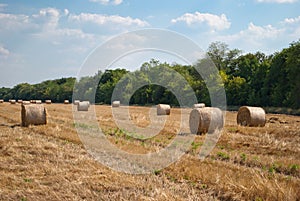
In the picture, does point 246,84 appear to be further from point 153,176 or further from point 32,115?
point 153,176

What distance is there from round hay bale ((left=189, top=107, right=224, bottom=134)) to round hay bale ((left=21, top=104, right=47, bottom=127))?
8596mm

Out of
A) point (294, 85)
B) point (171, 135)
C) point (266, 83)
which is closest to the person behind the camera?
point (171, 135)

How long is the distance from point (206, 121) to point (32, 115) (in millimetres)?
→ 9593

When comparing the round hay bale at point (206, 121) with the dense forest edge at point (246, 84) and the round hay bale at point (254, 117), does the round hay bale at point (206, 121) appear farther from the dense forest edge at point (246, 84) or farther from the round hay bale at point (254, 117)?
the dense forest edge at point (246, 84)

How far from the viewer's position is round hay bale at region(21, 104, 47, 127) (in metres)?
19.0

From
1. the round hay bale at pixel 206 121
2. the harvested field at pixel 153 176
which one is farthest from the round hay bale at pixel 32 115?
the round hay bale at pixel 206 121

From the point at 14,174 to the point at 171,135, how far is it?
8.17 m

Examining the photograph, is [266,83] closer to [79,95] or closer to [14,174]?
[79,95]

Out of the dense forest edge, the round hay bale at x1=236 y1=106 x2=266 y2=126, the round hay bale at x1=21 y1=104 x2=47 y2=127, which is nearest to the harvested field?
the round hay bale at x1=236 y1=106 x2=266 y2=126

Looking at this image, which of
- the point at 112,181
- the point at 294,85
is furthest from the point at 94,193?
the point at 294,85

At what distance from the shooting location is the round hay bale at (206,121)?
51.5ft

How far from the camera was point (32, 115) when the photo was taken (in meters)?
19.1

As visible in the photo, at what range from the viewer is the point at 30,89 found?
131 metres

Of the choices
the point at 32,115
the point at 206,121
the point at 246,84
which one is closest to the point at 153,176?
the point at 206,121
